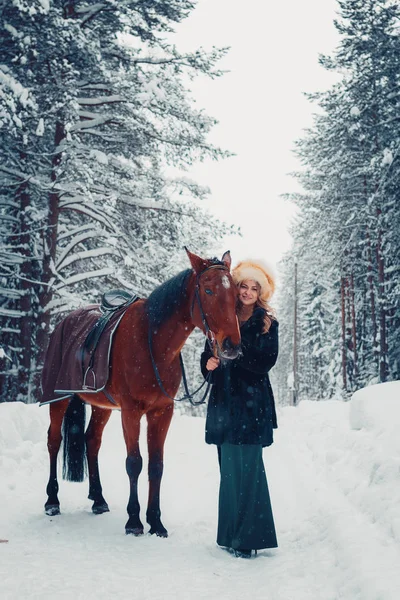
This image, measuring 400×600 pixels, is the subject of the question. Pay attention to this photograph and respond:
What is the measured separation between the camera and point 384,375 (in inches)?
736

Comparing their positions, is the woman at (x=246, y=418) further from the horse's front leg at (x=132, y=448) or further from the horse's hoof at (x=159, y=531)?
the horse's front leg at (x=132, y=448)

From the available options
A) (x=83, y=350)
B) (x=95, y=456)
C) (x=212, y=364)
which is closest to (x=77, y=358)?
(x=83, y=350)

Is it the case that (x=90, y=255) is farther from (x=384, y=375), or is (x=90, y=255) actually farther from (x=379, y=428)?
(x=384, y=375)

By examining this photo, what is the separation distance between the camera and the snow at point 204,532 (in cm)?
343

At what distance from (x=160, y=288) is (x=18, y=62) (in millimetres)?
7111

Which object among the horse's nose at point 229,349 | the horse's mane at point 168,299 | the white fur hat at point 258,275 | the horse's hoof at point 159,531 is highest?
the white fur hat at point 258,275

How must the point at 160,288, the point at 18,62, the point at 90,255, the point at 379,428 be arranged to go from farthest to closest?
the point at 90,255 < the point at 18,62 < the point at 379,428 < the point at 160,288

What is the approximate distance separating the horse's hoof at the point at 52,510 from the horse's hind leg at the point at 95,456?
38 cm

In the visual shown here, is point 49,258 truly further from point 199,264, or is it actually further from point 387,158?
point 387,158

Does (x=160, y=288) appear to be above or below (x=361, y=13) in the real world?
below

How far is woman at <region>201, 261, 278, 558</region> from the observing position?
442cm

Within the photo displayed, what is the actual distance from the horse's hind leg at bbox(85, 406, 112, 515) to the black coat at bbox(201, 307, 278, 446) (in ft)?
6.15

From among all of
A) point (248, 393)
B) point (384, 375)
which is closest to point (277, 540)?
point (248, 393)

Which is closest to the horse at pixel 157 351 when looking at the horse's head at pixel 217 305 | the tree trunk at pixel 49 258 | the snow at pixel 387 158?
the horse's head at pixel 217 305
